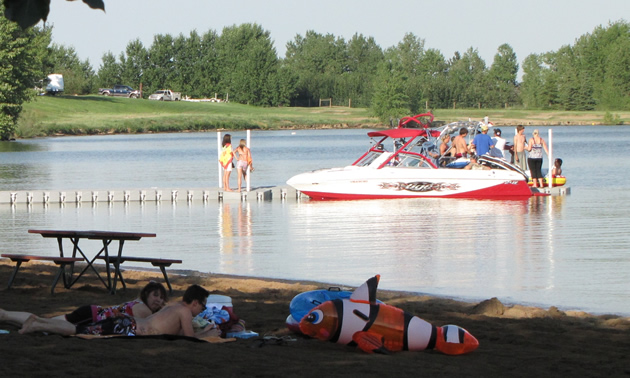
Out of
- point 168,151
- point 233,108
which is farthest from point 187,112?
point 168,151

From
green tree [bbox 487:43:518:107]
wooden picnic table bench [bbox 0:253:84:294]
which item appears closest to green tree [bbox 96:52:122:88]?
green tree [bbox 487:43:518:107]

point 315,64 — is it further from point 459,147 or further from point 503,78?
A: point 459,147

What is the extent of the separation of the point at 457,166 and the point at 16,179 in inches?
706

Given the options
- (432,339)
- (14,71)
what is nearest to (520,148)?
(432,339)

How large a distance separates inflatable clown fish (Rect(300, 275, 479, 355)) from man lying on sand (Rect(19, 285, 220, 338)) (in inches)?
46.5

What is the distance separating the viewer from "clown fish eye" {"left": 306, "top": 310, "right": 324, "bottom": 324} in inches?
285

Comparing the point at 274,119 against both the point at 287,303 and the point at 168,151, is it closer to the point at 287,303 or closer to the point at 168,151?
the point at 168,151

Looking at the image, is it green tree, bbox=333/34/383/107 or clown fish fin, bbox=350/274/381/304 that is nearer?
clown fish fin, bbox=350/274/381/304

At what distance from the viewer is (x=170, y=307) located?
286 inches

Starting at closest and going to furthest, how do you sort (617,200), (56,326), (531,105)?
(56,326), (617,200), (531,105)

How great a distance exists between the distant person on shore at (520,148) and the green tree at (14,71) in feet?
135

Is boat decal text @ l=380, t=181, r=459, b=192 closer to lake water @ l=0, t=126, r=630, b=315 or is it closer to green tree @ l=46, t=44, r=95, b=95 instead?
lake water @ l=0, t=126, r=630, b=315

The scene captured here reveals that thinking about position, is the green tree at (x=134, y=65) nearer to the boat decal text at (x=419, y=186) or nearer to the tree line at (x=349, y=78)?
the tree line at (x=349, y=78)

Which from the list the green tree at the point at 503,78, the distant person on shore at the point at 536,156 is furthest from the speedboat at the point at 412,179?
the green tree at the point at 503,78
